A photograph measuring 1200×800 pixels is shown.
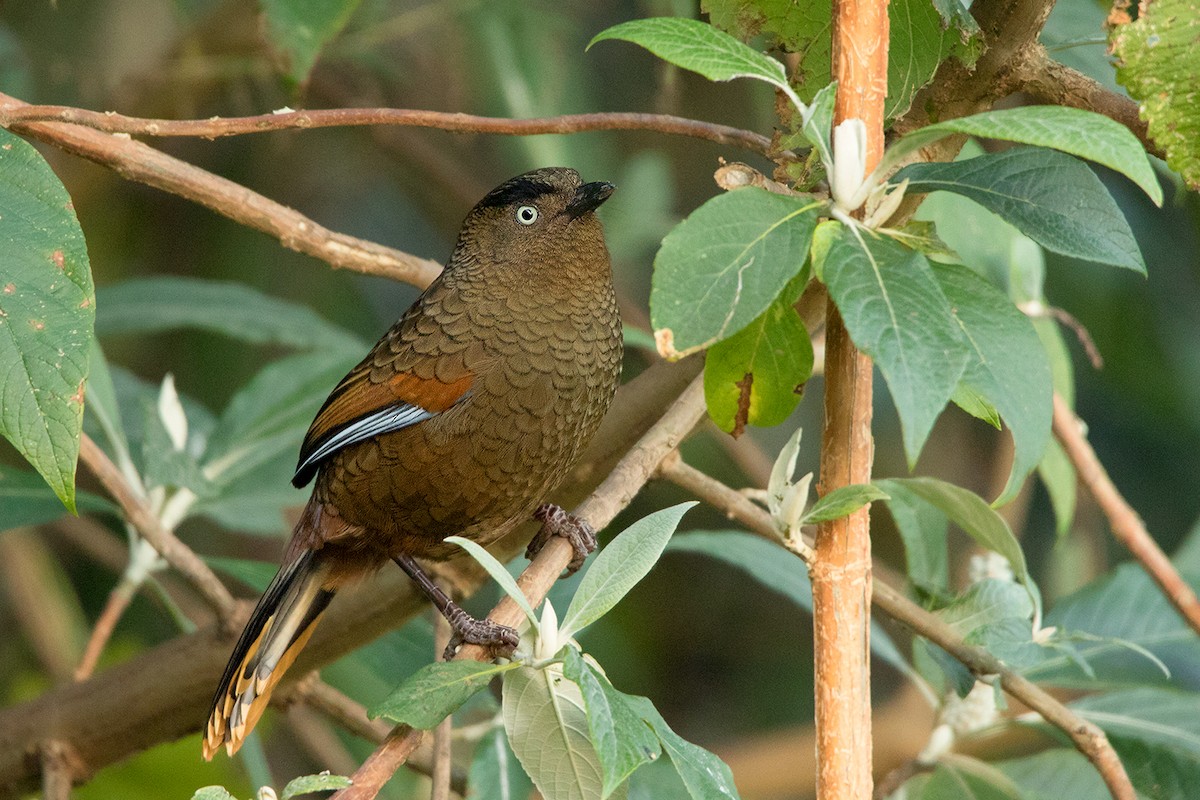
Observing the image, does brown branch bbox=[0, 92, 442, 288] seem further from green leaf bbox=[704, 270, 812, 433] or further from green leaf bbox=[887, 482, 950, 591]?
green leaf bbox=[887, 482, 950, 591]

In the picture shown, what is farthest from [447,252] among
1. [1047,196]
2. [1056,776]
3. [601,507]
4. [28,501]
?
[1047,196]

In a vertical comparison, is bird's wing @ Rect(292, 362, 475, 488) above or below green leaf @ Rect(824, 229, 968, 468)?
below

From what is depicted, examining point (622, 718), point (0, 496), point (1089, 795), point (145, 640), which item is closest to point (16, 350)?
point (622, 718)

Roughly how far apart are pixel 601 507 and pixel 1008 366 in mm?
757

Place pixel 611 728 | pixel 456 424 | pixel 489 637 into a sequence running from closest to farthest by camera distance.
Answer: pixel 611 728
pixel 489 637
pixel 456 424

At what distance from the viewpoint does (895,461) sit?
518cm

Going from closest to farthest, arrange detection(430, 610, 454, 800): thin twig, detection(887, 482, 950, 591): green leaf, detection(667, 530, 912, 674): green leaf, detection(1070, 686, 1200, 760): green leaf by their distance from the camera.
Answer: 1. detection(430, 610, 454, 800): thin twig
2. detection(1070, 686, 1200, 760): green leaf
3. detection(887, 482, 950, 591): green leaf
4. detection(667, 530, 912, 674): green leaf

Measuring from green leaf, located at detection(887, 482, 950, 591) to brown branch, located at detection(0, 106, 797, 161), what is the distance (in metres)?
0.97

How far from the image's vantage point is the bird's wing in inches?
96.7

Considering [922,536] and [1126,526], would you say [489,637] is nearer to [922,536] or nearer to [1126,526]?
[922,536]

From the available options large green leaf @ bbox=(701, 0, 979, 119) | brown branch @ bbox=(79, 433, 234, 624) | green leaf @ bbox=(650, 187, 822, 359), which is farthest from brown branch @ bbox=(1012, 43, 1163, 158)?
brown branch @ bbox=(79, 433, 234, 624)

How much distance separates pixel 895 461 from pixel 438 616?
2.87 meters

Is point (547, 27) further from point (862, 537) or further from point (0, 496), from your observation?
point (862, 537)

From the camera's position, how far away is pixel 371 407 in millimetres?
2516
